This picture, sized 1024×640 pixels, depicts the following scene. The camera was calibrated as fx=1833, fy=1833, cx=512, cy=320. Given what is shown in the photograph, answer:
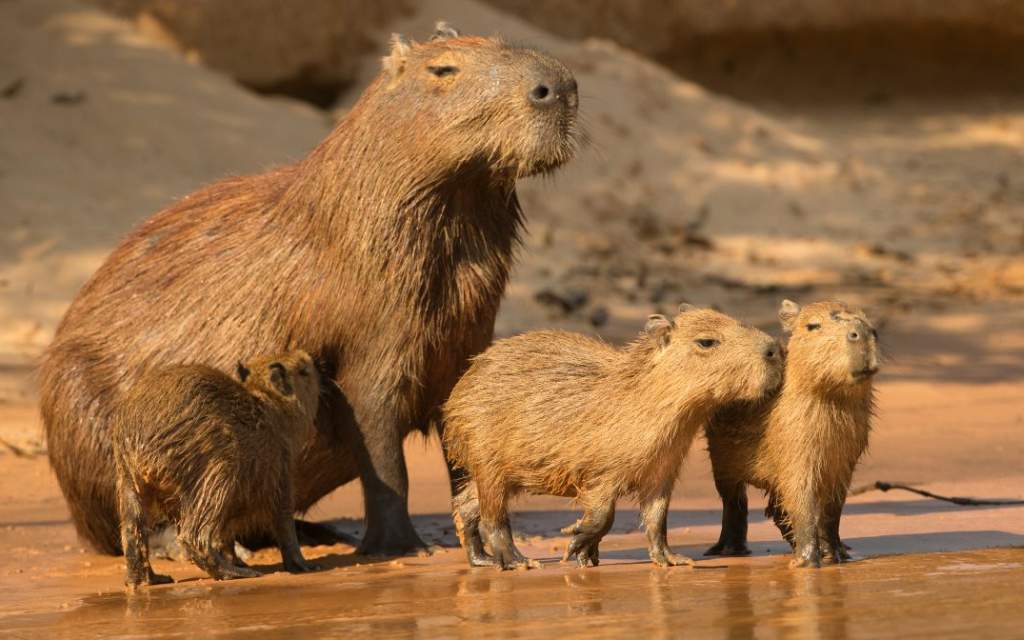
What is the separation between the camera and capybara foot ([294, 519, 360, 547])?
25.3ft

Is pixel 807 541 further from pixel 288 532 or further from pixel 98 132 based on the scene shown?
pixel 98 132

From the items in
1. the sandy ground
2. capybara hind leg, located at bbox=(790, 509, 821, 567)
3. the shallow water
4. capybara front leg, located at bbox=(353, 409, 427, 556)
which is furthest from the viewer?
capybara front leg, located at bbox=(353, 409, 427, 556)

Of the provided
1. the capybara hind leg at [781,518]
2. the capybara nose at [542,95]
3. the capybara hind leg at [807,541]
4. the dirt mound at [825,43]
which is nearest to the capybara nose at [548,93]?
the capybara nose at [542,95]

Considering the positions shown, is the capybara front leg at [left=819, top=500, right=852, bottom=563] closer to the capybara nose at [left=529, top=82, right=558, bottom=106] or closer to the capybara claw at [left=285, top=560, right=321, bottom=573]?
the capybara nose at [left=529, top=82, right=558, bottom=106]

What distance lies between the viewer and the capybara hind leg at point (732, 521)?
6.70 metres

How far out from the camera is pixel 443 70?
6.99 meters

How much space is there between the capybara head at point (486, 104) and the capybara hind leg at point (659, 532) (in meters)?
1.32

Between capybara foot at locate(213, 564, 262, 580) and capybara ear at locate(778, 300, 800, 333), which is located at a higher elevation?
capybara ear at locate(778, 300, 800, 333)

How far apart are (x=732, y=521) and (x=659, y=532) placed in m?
0.44

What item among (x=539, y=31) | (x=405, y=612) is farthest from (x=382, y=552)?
(x=539, y=31)

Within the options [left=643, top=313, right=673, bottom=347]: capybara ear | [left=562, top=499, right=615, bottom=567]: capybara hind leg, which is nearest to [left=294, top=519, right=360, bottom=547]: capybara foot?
[left=562, top=499, right=615, bottom=567]: capybara hind leg

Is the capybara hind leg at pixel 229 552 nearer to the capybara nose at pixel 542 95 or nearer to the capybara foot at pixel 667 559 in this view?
the capybara foot at pixel 667 559

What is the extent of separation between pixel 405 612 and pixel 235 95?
33.8ft

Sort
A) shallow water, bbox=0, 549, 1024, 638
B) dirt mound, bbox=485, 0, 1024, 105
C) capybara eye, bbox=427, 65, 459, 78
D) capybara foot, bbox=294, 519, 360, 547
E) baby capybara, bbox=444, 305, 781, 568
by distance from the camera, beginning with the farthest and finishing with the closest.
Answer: dirt mound, bbox=485, 0, 1024, 105 → capybara foot, bbox=294, 519, 360, 547 → capybara eye, bbox=427, 65, 459, 78 → baby capybara, bbox=444, 305, 781, 568 → shallow water, bbox=0, 549, 1024, 638
